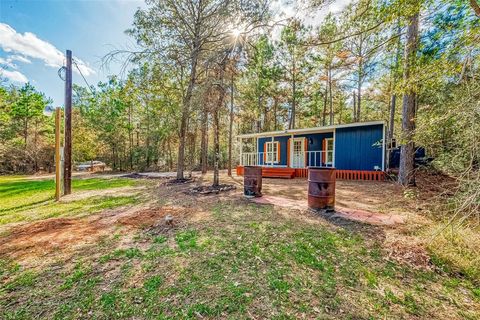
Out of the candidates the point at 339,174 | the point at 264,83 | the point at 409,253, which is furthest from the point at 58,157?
the point at 264,83

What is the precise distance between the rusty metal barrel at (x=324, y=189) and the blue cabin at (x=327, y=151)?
18.2ft

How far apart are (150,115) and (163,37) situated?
10124mm

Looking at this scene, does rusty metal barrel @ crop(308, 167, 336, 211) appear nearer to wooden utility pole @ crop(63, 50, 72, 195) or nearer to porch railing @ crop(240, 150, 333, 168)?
porch railing @ crop(240, 150, 333, 168)

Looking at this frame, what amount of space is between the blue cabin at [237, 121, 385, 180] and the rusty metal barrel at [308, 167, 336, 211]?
554cm

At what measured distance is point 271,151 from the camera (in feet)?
47.8

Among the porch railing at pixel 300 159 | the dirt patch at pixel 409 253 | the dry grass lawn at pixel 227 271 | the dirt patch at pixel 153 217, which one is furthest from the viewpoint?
the porch railing at pixel 300 159

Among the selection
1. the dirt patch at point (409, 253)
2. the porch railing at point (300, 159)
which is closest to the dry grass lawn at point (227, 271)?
the dirt patch at point (409, 253)

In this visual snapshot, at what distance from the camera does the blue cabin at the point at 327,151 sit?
9938 millimetres

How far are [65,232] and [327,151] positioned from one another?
11204 mm

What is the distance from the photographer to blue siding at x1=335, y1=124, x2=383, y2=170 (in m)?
9.88

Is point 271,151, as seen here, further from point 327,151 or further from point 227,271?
point 227,271

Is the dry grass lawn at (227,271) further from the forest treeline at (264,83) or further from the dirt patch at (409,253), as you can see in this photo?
the forest treeline at (264,83)

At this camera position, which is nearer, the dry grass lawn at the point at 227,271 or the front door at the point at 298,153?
the dry grass lawn at the point at 227,271

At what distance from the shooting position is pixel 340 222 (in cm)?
418
